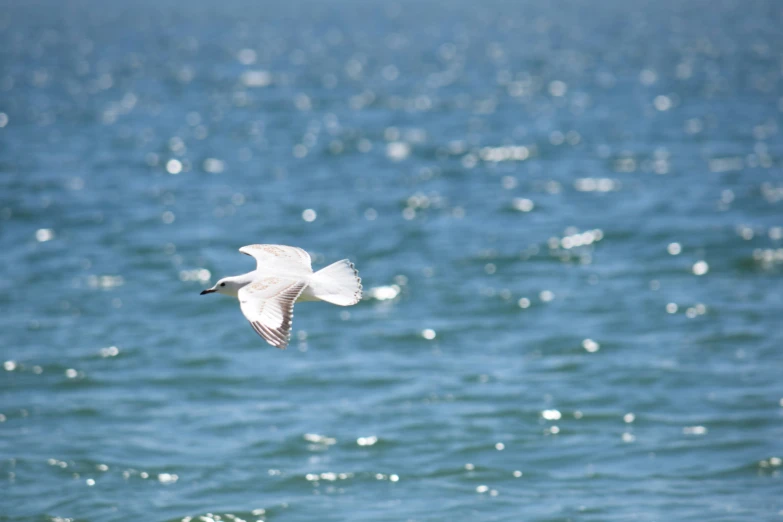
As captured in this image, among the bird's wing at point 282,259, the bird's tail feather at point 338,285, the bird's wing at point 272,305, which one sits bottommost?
the bird's wing at point 272,305

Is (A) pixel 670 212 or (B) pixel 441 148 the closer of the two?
(A) pixel 670 212

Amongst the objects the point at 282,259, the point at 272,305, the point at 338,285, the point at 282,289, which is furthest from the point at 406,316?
the point at 272,305

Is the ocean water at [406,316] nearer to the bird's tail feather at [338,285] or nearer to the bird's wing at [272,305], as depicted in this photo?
the bird's tail feather at [338,285]

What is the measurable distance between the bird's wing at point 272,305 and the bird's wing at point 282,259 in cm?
70

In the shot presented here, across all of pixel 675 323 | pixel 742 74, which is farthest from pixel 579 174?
pixel 742 74

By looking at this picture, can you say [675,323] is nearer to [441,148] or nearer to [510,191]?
[510,191]

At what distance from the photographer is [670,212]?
71.4ft

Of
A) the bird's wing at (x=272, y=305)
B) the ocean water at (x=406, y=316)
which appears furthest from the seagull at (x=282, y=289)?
the ocean water at (x=406, y=316)

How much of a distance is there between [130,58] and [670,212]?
43.7 meters

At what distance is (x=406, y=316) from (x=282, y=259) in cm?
738

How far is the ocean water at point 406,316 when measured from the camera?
38.0 feet

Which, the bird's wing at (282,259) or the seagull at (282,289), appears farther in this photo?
the bird's wing at (282,259)

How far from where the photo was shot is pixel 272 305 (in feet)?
24.9

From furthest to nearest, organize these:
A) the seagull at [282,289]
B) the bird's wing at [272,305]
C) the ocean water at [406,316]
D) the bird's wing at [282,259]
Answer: the ocean water at [406,316] → the bird's wing at [282,259] → the seagull at [282,289] → the bird's wing at [272,305]
